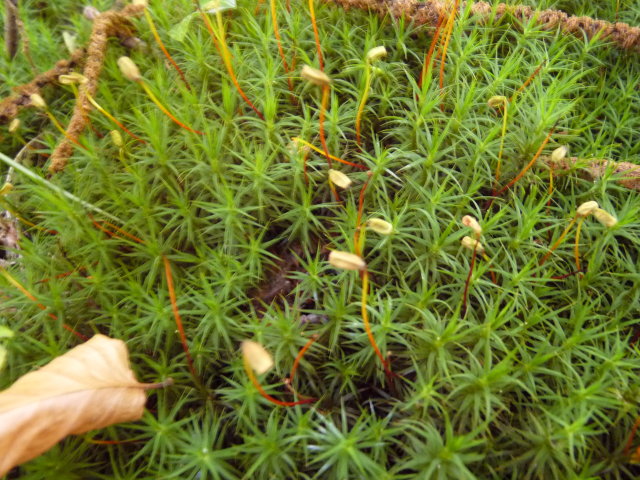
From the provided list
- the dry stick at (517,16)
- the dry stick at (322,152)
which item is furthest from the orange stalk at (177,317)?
the dry stick at (517,16)

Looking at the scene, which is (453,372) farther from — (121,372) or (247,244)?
(121,372)

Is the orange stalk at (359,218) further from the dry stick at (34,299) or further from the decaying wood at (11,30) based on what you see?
the decaying wood at (11,30)

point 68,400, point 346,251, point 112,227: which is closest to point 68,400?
point 68,400

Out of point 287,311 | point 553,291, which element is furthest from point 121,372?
point 553,291

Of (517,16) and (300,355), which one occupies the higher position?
(517,16)

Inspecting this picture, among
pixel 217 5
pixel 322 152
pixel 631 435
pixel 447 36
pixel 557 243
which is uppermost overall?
pixel 217 5

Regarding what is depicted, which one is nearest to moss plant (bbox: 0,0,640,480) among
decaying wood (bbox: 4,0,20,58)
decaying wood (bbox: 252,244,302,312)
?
decaying wood (bbox: 252,244,302,312)

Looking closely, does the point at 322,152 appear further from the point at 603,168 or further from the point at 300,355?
the point at 603,168
